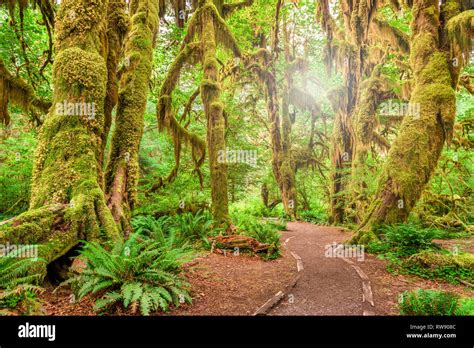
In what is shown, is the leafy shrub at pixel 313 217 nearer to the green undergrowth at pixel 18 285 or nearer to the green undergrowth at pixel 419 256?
the green undergrowth at pixel 419 256

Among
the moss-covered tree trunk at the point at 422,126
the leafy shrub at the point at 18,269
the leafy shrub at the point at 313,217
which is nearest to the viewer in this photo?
the leafy shrub at the point at 18,269

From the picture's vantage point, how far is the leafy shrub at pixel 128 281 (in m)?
3.57

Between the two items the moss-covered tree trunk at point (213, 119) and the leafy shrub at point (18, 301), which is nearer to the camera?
the leafy shrub at point (18, 301)

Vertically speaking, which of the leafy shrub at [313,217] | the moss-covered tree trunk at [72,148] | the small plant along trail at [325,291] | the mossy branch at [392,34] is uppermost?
the mossy branch at [392,34]

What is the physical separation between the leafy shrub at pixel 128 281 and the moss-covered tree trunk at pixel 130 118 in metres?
1.97

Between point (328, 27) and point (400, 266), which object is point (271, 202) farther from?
point (400, 266)

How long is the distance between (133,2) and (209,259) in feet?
27.9

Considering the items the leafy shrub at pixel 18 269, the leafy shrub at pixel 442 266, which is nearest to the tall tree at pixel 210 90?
the leafy shrub at pixel 442 266

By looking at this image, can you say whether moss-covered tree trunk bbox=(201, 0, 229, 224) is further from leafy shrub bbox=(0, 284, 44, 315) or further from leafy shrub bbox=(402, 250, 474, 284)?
leafy shrub bbox=(0, 284, 44, 315)

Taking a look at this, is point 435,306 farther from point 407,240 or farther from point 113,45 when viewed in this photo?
point 113,45

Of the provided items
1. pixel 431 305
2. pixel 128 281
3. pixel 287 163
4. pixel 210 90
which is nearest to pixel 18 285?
pixel 128 281

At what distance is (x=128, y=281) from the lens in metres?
3.93

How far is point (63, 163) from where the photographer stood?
490 cm

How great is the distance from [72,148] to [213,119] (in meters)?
5.31
